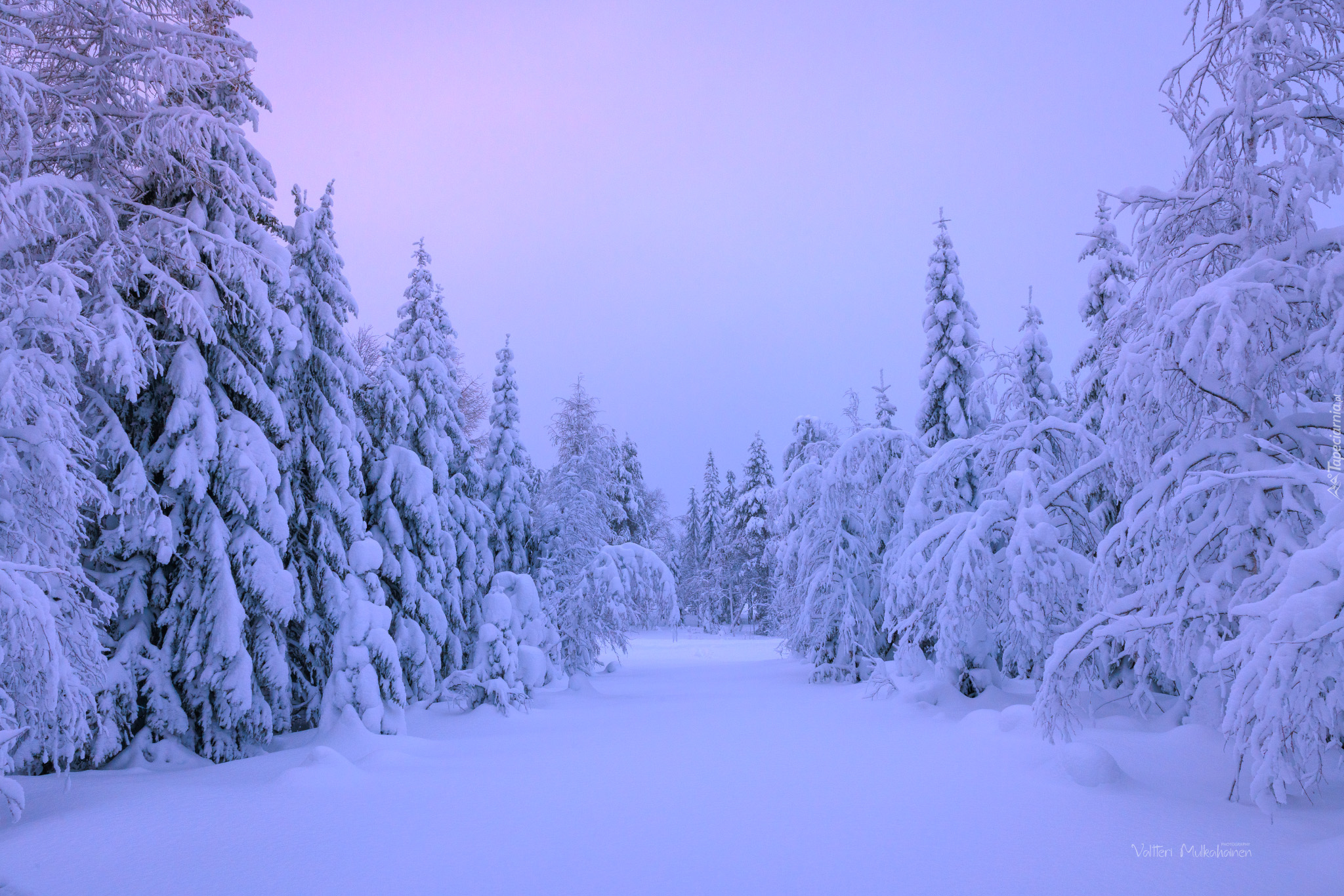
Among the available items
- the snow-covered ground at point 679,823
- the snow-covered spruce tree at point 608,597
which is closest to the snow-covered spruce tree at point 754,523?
the snow-covered spruce tree at point 608,597

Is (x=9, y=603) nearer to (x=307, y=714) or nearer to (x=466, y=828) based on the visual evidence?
(x=466, y=828)

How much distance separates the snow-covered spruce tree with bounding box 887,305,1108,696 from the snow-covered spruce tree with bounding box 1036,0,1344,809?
1.61 metres

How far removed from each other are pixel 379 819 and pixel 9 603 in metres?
3.37

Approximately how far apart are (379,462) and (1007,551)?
453 inches

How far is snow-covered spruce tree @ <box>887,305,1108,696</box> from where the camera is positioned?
9.72 metres

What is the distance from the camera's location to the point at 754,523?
130ft

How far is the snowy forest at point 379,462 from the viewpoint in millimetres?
5930

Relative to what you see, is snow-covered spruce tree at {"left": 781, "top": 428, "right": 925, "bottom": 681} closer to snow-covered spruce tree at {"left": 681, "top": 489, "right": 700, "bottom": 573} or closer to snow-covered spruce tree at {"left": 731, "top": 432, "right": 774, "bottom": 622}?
snow-covered spruce tree at {"left": 731, "top": 432, "right": 774, "bottom": 622}

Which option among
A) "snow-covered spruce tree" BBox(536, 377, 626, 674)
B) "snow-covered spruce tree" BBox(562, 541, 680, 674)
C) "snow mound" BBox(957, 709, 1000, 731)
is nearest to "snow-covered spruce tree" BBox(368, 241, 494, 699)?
"snow-covered spruce tree" BBox(562, 541, 680, 674)

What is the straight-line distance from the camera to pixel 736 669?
24.4m

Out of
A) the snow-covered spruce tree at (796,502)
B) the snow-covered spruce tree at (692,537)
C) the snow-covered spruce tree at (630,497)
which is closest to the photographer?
the snow-covered spruce tree at (796,502)

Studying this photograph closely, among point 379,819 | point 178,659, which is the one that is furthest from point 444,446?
point 379,819

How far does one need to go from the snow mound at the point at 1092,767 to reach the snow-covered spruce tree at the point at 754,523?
30973 mm

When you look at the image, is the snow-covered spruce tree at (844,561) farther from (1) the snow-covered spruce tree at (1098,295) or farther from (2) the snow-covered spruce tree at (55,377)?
(2) the snow-covered spruce tree at (55,377)
